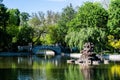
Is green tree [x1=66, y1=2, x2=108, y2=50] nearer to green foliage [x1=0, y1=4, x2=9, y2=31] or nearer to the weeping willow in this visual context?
the weeping willow

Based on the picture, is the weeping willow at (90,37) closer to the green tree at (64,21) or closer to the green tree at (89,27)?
the green tree at (89,27)

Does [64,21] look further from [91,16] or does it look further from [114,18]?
[114,18]

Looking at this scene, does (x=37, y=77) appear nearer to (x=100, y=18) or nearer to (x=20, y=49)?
(x=100, y=18)

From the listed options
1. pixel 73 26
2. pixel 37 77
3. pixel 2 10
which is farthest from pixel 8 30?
pixel 37 77

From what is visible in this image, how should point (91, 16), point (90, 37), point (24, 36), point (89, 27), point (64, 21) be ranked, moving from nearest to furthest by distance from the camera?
point (90, 37)
point (89, 27)
point (91, 16)
point (24, 36)
point (64, 21)

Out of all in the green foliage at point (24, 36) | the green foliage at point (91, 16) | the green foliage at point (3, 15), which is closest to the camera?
the green foliage at point (91, 16)

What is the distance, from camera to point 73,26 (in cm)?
8719

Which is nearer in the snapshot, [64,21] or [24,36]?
[24,36]

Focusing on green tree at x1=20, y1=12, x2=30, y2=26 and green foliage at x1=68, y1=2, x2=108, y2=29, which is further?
green tree at x1=20, y1=12, x2=30, y2=26

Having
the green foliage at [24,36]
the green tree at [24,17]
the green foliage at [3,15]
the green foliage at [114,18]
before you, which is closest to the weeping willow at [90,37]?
the green foliage at [114,18]

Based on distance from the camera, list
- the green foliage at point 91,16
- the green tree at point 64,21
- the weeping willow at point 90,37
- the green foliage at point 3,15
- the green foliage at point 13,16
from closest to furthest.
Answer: the weeping willow at point 90,37, the green foliage at point 91,16, the green foliage at point 3,15, the green foliage at point 13,16, the green tree at point 64,21

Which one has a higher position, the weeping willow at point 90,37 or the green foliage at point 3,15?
the green foliage at point 3,15

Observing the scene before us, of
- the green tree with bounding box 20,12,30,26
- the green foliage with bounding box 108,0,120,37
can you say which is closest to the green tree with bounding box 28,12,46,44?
the green tree with bounding box 20,12,30,26

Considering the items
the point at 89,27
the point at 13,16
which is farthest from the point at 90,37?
the point at 13,16
